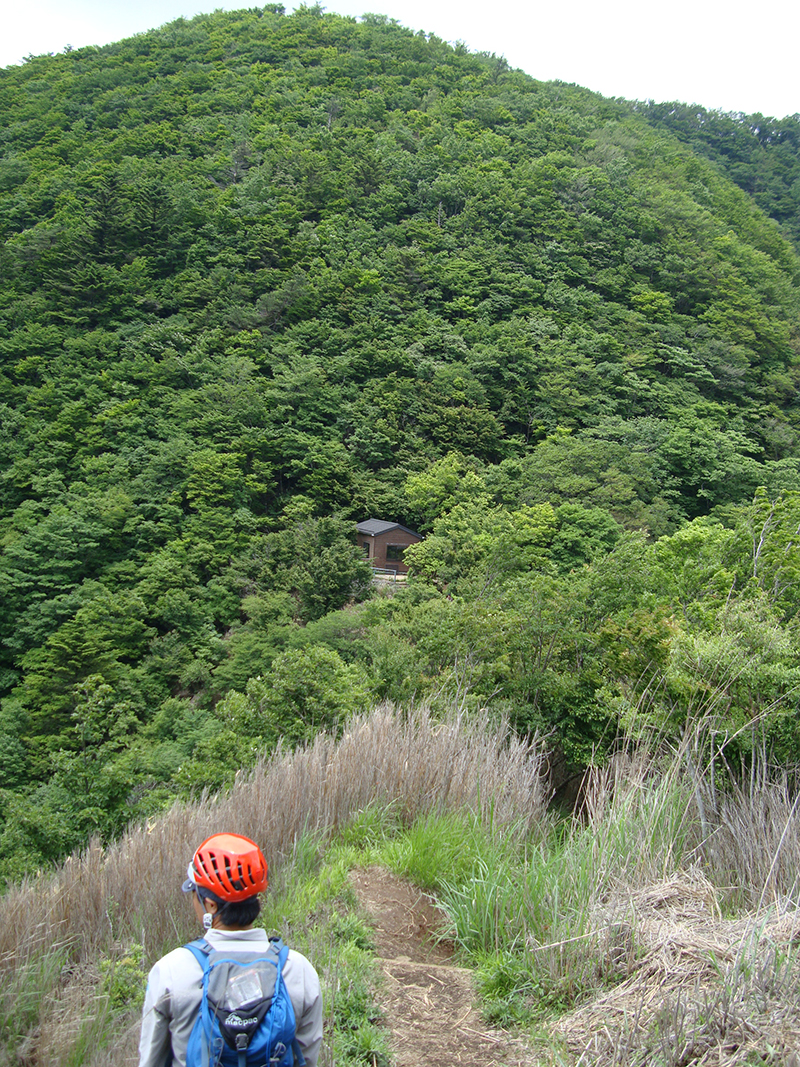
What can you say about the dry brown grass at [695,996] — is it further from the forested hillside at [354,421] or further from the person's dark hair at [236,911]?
the forested hillside at [354,421]

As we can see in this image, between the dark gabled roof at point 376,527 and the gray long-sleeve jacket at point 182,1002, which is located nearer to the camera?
the gray long-sleeve jacket at point 182,1002

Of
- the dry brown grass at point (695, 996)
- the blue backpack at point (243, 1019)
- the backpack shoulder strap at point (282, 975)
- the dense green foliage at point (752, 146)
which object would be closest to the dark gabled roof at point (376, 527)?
the dry brown grass at point (695, 996)

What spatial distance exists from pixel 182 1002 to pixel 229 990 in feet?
0.57

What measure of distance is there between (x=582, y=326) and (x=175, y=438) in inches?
1241

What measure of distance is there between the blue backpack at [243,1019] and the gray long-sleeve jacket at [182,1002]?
0.05m

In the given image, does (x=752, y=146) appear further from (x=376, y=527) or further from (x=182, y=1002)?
(x=182, y=1002)

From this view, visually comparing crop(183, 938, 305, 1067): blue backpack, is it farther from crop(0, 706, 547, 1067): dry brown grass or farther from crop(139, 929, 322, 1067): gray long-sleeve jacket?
crop(0, 706, 547, 1067): dry brown grass

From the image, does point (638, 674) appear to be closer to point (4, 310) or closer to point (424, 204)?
point (4, 310)

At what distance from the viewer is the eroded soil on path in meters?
3.09

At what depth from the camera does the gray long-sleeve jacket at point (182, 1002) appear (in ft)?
6.00

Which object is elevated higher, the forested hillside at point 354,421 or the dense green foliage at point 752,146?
the dense green foliage at point 752,146

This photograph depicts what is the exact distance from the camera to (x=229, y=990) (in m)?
1.76

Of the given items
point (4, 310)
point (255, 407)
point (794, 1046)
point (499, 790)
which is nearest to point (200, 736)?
point (499, 790)

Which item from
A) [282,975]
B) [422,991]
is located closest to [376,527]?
[422,991]
